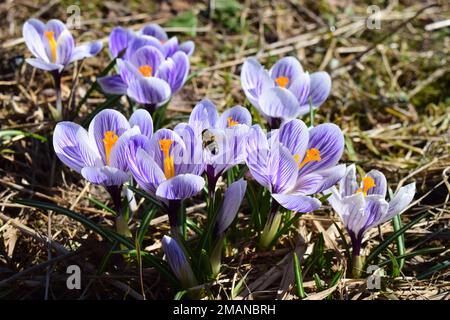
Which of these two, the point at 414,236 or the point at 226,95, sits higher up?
the point at 226,95

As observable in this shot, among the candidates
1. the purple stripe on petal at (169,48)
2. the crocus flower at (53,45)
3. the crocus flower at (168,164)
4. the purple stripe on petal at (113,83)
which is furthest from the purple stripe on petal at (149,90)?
the crocus flower at (168,164)

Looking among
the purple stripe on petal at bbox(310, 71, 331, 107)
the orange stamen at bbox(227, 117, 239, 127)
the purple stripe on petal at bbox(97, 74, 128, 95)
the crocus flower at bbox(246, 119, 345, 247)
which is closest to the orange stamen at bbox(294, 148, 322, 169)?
the crocus flower at bbox(246, 119, 345, 247)

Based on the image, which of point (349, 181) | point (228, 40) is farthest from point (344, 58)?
point (349, 181)

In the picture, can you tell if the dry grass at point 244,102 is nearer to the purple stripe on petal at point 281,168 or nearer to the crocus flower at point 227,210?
the crocus flower at point 227,210

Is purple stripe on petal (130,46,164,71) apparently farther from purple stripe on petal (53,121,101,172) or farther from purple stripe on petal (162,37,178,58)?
purple stripe on petal (53,121,101,172)

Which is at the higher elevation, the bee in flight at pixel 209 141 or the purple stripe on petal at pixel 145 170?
the bee in flight at pixel 209 141

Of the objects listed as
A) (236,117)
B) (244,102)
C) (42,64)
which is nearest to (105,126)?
(236,117)
